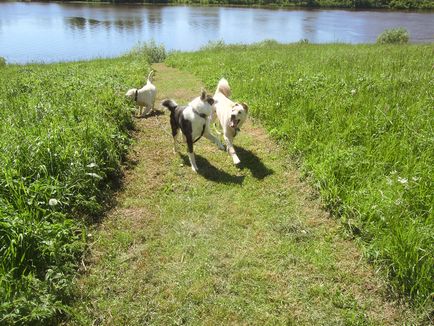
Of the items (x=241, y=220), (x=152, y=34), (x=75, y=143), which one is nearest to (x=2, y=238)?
(x=75, y=143)

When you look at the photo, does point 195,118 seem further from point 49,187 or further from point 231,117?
point 49,187

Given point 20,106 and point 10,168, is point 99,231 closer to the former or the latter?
point 10,168

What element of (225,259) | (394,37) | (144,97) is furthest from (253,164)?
(394,37)

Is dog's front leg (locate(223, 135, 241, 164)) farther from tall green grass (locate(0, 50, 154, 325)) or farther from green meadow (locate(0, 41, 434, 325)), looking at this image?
tall green grass (locate(0, 50, 154, 325))

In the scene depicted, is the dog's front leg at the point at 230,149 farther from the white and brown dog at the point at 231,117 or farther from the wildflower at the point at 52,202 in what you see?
the wildflower at the point at 52,202

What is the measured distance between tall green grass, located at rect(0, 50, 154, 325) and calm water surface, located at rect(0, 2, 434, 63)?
20259mm

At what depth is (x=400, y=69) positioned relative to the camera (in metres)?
9.73

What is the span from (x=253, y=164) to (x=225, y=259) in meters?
2.51

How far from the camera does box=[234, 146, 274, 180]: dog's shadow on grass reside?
18.7ft

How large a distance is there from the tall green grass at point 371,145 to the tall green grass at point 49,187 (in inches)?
126

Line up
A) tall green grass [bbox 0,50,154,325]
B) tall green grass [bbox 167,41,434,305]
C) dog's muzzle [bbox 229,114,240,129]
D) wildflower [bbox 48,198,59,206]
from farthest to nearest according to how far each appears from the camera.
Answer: dog's muzzle [bbox 229,114,240,129] < wildflower [bbox 48,198,59,206] < tall green grass [bbox 167,41,434,305] < tall green grass [bbox 0,50,154,325]

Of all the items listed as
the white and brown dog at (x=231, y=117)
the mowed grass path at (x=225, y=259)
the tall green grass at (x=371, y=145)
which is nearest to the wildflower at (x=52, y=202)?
the mowed grass path at (x=225, y=259)

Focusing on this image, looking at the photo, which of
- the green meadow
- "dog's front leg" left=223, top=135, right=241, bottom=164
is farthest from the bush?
"dog's front leg" left=223, top=135, right=241, bottom=164

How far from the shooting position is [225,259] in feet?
12.6
